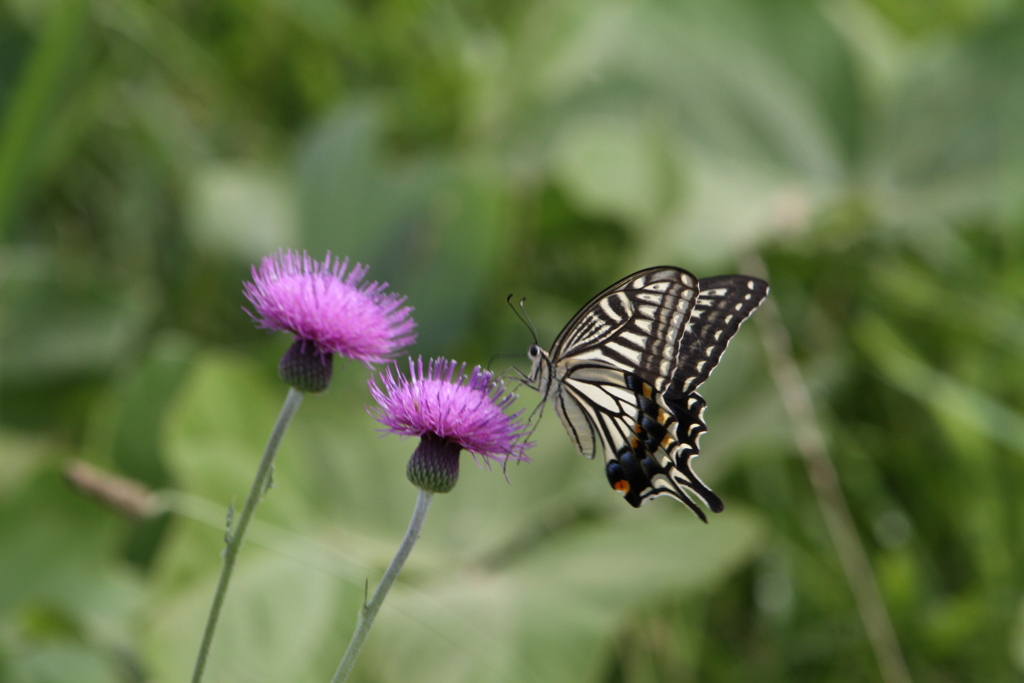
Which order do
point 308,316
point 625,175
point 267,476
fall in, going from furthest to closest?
point 625,175
point 308,316
point 267,476

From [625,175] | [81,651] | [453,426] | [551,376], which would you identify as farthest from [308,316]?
[625,175]

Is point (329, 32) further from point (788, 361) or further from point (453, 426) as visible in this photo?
point (453, 426)

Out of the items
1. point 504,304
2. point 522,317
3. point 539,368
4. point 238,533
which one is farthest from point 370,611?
point 504,304

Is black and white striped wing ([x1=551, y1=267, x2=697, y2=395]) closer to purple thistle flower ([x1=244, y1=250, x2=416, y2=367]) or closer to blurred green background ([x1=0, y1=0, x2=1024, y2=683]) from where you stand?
purple thistle flower ([x1=244, y1=250, x2=416, y2=367])

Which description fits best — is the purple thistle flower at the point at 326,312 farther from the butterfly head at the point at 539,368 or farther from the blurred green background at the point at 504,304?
the blurred green background at the point at 504,304

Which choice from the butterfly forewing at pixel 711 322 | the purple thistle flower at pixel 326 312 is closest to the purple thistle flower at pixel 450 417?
→ the purple thistle flower at pixel 326 312

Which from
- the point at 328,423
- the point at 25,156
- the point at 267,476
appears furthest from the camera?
the point at 328,423

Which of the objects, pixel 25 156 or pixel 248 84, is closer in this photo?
pixel 25 156
